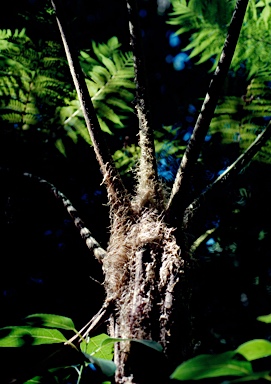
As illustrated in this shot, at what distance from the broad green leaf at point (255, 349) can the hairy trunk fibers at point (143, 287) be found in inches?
Answer: 13.1

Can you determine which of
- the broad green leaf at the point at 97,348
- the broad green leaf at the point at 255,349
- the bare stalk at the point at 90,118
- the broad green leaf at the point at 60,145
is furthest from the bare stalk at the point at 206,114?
the broad green leaf at the point at 60,145

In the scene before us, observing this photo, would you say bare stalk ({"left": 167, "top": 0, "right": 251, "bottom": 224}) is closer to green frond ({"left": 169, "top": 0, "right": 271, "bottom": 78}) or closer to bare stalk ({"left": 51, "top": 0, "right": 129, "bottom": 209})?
bare stalk ({"left": 51, "top": 0, "right": 129, "bottom": 209})

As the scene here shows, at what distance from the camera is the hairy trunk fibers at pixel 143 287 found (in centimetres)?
91

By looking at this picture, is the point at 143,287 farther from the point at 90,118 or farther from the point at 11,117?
the point at 11,117

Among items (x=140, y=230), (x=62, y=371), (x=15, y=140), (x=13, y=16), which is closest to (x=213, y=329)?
(x=140, y=230)

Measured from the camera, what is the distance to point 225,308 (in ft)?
6.99

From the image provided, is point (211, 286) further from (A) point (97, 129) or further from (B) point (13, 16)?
(B) point (13, 16)

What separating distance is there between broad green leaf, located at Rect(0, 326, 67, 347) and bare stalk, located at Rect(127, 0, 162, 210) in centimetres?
54

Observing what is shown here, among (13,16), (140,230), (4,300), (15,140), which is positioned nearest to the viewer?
(140,230)

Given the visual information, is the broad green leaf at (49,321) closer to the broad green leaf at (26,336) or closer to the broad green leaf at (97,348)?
the broad green leaf at (26,336)

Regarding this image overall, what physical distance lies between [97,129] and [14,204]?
1244mm

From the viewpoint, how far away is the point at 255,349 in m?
0.59

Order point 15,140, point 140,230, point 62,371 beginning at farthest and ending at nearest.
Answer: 1. point 15,140
2. point 140,230
3. point 62,371

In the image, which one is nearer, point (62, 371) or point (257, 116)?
point (62, 371)
